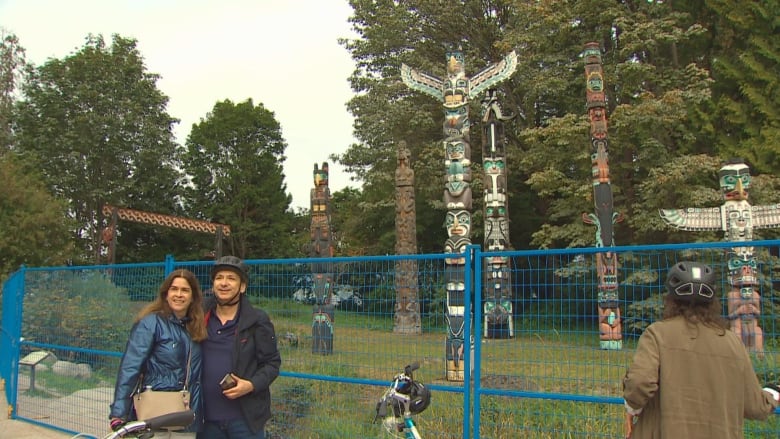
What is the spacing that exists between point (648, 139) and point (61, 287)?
44.3ft

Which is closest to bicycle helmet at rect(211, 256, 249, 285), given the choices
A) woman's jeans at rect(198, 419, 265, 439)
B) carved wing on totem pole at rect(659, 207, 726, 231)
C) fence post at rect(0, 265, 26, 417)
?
woman's jeans at rect(198, 419, 265, 439)

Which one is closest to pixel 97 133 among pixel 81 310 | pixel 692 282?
pixel 81 310

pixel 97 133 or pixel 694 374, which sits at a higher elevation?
pixel 97 133

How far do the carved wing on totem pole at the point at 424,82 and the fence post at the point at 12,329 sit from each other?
7.43 m

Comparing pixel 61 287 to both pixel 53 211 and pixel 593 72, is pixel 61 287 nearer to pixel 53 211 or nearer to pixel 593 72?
pixel 593 72

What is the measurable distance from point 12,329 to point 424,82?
316 inches

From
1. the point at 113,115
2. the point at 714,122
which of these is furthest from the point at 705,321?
the point at 113,115

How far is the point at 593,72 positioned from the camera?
1230 centimetres

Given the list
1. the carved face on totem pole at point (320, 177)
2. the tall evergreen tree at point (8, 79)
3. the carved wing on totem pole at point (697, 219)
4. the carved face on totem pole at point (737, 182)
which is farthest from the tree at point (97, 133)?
the carved face on totem pole at point (737, 182)

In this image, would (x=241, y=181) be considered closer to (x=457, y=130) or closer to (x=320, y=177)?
(x=320, y=177)

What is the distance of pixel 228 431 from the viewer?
11.4 feet

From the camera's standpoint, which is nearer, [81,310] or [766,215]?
[81,310]

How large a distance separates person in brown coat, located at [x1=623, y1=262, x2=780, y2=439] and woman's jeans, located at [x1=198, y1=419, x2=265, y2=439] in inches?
81.2

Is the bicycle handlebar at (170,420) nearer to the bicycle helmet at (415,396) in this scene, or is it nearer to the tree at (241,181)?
the bicycle helmet at (415,396)
